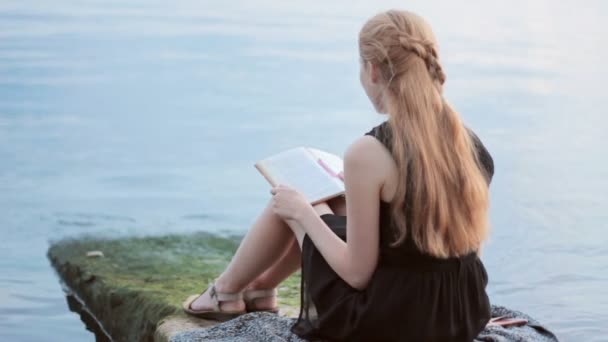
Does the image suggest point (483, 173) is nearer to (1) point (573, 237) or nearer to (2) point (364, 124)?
(1) point (573, 237)

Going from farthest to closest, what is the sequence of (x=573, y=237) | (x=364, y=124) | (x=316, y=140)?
(x=364, y=124) < (x=316, y=140) < (x=573, y=237)

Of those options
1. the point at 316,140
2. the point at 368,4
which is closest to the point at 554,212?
the point at 316,140

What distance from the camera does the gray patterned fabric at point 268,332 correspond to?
3.34m

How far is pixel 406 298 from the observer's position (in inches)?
120

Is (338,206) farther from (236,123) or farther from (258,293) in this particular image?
(236,123)

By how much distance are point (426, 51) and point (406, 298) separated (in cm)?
67

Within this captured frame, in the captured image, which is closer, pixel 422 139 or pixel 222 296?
pixel 422 139

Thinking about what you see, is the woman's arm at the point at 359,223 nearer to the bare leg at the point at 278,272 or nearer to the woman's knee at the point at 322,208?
the woman's knee at the point at 322,208

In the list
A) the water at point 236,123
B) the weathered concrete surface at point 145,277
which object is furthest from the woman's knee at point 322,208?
the water at point 236,123

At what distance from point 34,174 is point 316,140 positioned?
191 cm

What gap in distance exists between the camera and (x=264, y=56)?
34.8 feet

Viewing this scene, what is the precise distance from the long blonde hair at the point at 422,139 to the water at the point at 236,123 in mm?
1826

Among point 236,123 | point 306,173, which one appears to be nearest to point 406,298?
point 306,173

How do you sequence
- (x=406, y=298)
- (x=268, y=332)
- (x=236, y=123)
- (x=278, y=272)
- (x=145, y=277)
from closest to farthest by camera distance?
1. (x=406, y=298)
2. (x=268, y=332)
3. (x=278, y=272)
4. (x=145, y=277)
5. (x=236, y=123)
